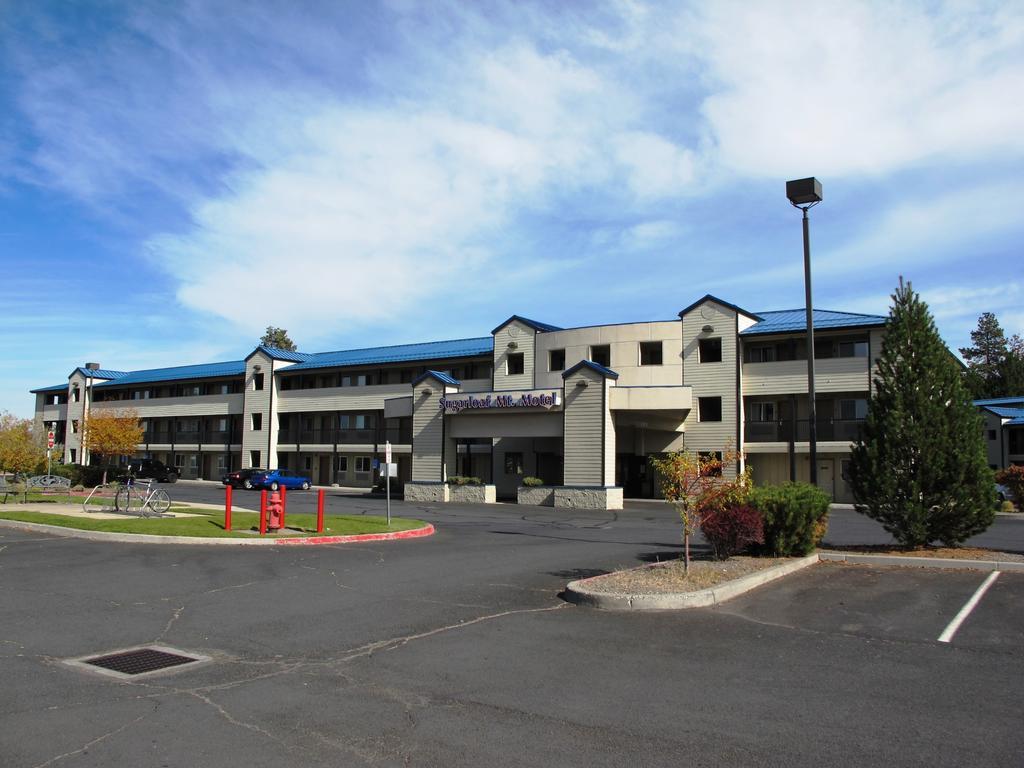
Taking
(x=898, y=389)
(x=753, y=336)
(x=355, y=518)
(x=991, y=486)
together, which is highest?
(x=753, y=336)

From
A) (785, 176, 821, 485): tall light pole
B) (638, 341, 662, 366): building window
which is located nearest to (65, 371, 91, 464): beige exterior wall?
(638, 341, 662, 366): building window

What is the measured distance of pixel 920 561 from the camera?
524 inches

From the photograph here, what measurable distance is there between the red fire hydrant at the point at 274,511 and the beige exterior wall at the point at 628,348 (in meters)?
22.7

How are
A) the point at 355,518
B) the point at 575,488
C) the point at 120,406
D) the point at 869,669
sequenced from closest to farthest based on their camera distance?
1. the point at 869,669
2. the point at 355,518
3. the point at 575,488
4. the point at 120,406

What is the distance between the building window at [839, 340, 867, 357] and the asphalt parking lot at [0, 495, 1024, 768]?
26.6 m

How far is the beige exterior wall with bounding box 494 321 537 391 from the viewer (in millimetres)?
43250

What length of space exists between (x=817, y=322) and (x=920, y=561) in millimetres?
26304

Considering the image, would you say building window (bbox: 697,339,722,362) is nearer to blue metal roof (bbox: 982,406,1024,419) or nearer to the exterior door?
the exterior door

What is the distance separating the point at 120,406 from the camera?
218 ft

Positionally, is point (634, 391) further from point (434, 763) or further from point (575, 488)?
point (434, 763)

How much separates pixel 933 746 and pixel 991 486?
1054 centimetres

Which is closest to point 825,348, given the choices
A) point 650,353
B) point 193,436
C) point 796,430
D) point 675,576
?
point 796,430

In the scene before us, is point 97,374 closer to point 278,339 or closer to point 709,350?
point 278,339

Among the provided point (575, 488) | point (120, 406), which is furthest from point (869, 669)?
point (120, 406)
